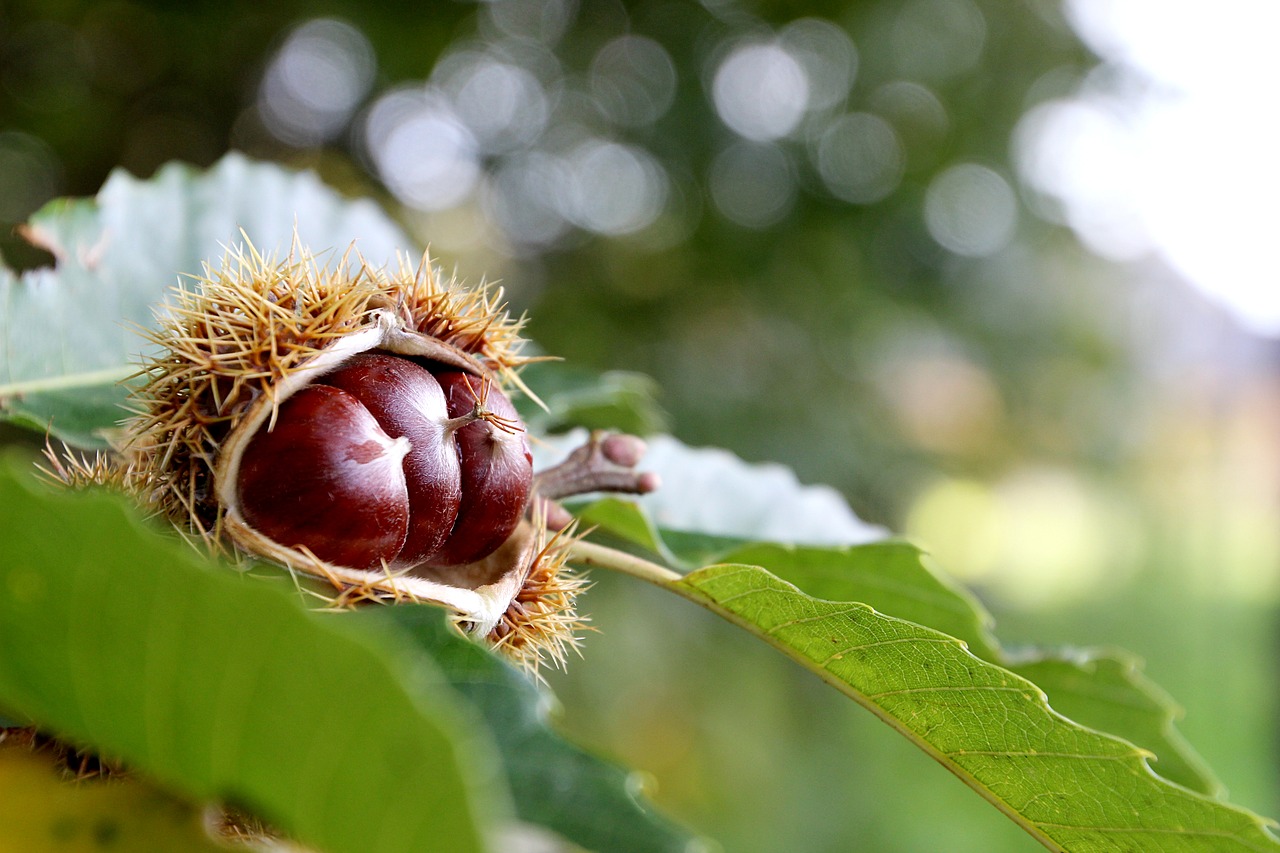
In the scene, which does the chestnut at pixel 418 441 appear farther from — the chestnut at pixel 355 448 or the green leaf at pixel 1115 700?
the green leaf at pixel 1115 700

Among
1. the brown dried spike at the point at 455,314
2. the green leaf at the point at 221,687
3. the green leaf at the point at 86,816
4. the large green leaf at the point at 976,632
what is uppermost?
the large green leaf at the point at 976,632

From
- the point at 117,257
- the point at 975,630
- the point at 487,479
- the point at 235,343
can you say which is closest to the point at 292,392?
the point at 235,343

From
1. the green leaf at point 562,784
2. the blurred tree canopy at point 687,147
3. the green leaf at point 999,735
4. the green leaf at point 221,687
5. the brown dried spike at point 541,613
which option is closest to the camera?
the green leaf at point 221,687

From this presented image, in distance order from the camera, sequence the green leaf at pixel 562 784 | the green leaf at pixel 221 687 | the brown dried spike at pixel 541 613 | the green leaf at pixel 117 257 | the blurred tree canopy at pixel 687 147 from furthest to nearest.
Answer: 1. the blurred tree canopy at pixel 687 147
2. the green leaf at pixel 117 257
3. the brown dried spike at pixel 541 613
4. the green leaf at pixel 562 784
5. the green leaf at pixel 221 687

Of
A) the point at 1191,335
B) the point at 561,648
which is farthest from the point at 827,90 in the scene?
the point at 1191,335

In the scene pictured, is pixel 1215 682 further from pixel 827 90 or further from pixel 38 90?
pixel 38 90

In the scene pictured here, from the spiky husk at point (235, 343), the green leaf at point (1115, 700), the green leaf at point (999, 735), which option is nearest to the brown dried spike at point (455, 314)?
the spiky husk at point (235, 343)
